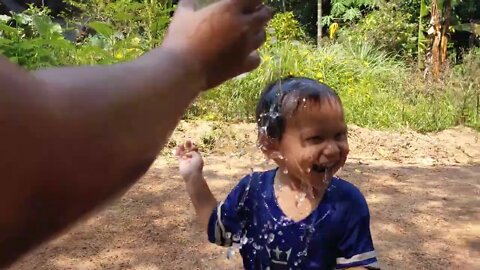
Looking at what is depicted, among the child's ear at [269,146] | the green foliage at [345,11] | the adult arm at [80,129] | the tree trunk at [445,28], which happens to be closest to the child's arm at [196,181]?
the child's ear at [269,146]

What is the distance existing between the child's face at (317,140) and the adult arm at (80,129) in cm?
123

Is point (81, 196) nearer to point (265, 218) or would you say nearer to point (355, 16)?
point (265, 218)

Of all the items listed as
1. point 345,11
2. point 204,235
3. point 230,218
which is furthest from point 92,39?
point 345,11

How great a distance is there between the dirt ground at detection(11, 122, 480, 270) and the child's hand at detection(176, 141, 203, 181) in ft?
1.82

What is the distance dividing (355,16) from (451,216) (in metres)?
9.19

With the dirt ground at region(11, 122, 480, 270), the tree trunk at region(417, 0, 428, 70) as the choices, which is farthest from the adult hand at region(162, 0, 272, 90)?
the tree trunk at region(417, 0, 428, 70)

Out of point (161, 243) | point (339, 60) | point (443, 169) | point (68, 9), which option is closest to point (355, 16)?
point (339, 60)

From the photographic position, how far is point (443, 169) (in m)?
6.27

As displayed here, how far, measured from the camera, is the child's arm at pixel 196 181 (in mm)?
2213

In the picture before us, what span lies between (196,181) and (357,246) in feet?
1.77

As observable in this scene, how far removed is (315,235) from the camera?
2020 millimetres

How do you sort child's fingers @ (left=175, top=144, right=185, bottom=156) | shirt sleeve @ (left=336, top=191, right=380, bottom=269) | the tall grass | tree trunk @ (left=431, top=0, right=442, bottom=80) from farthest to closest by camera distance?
1. tree trunk @ (left=431, top=0, right=442, bottom=80)
2. the tall grass
3. child's fingers @ (left=175, top=144, right=185, bottom=156)
4. shirt sleeve @ (left=336, top=191, right=380, bottom=269)

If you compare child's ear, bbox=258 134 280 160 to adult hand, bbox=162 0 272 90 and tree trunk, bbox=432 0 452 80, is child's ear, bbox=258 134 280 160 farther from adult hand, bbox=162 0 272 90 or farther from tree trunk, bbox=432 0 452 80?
tree trunk, bbox=432 0 452 80

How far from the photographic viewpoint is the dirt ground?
3896mm
